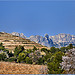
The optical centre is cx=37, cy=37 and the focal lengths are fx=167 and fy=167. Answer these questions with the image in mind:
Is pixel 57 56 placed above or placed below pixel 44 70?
above

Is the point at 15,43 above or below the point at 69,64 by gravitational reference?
above

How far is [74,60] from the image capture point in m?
19.2

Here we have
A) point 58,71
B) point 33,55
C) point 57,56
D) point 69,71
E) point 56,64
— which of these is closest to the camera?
point 69,71

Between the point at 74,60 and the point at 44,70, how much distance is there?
6631 millimetres

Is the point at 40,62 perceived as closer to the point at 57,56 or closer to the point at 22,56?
the point at 22,56

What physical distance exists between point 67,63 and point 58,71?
226cm

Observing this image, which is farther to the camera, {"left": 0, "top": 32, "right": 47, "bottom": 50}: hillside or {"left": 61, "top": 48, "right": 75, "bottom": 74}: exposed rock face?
{"left": 0, "top": 32, "right": 47, "bottom": 50}: hillside

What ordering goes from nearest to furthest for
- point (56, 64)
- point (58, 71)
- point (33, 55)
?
point (58, 71), point (56, 64), point (33, 55)

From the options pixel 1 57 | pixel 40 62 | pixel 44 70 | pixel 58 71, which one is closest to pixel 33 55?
pixel 40 62

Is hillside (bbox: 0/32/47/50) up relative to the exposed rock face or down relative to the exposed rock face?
up

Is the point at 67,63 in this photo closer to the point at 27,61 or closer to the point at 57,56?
the point at 57,56

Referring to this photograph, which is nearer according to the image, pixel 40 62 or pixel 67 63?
pixel 67 63

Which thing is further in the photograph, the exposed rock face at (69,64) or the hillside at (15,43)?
the hillside at (15,43)

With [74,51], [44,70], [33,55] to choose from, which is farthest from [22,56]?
[74,51]
